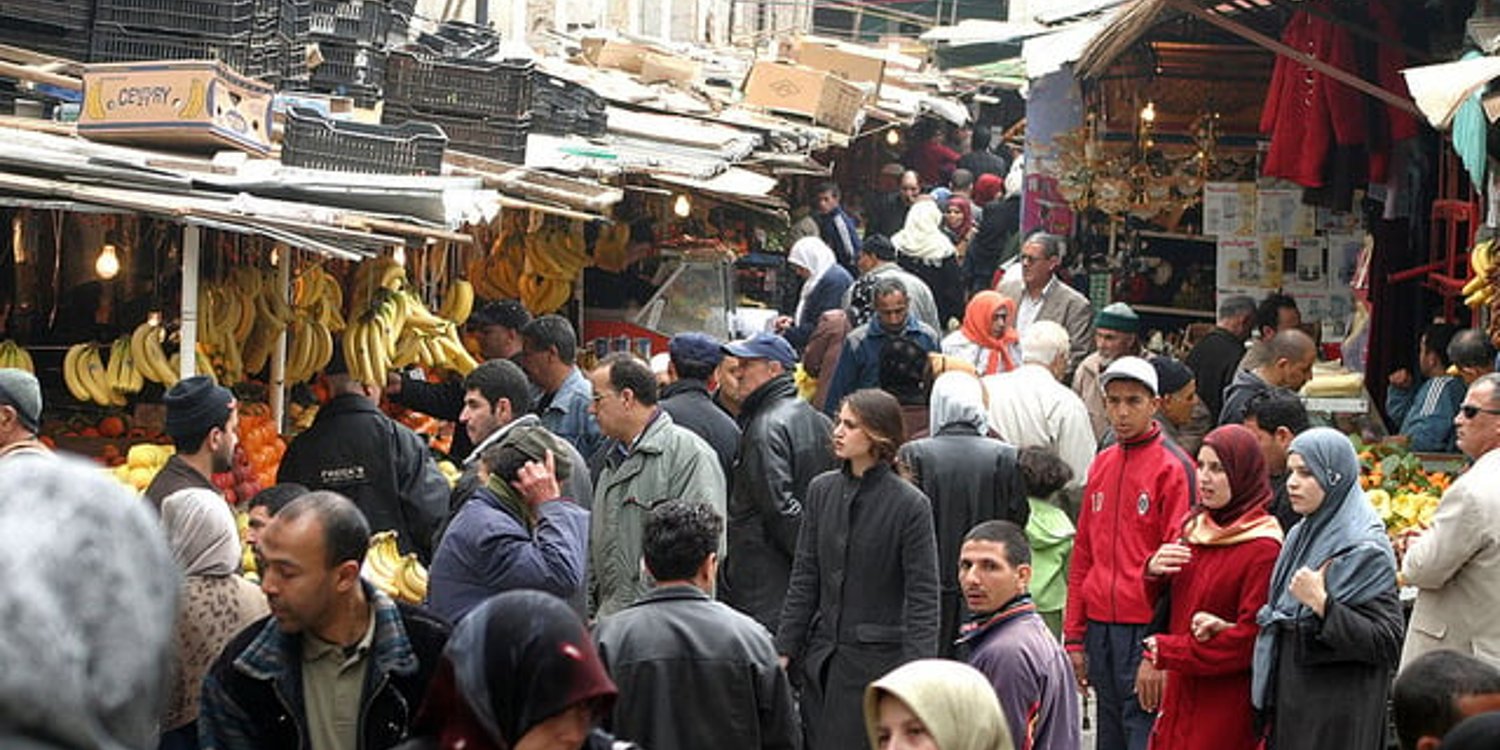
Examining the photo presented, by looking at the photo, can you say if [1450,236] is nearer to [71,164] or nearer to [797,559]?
[797,559]

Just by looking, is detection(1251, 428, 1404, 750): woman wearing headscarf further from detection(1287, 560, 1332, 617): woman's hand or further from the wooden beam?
the wooden beam

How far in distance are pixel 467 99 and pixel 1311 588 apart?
22.3 feet

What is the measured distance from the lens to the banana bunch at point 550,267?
1417 centimetres

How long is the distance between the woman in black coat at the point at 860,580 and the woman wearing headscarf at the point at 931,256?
41.8 ft

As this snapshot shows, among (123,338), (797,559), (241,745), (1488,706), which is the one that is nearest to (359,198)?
(123,338)

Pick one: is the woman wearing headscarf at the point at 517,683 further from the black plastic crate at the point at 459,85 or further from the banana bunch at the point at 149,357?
the black plastic crate at the point at 459,85

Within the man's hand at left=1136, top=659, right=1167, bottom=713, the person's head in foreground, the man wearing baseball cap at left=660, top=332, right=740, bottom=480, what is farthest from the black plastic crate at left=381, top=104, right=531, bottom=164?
the person's head in foreground

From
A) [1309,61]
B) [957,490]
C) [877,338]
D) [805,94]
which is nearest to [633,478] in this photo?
[957,490]

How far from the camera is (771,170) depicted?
18.4 meters

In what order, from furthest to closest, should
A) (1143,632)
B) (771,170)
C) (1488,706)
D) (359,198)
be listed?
(771,170) < (359,198) < (1143,632) < (1488,706)

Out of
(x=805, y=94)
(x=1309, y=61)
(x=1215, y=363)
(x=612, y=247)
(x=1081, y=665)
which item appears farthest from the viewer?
(x=805, y=94)

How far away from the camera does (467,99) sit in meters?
13.4

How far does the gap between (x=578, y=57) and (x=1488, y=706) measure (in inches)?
720

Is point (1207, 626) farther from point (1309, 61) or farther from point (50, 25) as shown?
point (50, 25)
